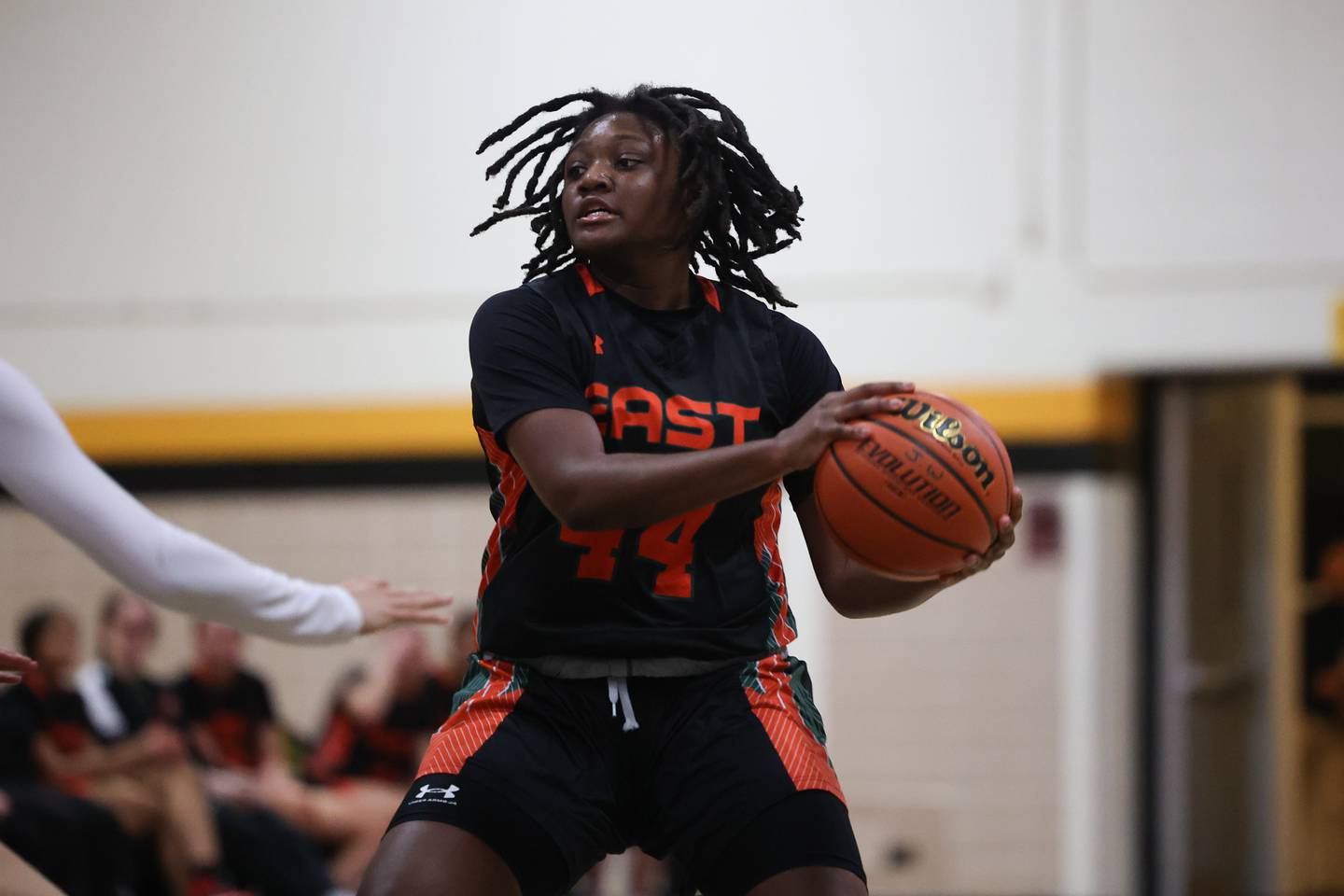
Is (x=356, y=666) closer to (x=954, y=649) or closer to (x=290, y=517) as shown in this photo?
(x=290, y=517)

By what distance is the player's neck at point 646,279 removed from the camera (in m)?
2.37

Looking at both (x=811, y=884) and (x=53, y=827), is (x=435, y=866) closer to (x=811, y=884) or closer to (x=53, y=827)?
(x=811, y=884)

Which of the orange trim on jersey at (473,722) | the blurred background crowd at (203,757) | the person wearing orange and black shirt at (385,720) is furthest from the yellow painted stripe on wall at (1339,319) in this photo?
the orange trim on jersey at (473,722)

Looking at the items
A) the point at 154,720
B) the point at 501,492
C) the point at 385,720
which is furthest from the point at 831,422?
the point at 154,720

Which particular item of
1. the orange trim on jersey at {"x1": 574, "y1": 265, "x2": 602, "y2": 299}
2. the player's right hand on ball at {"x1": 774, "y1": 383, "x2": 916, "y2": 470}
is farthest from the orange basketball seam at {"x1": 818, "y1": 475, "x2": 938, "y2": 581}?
the orange trim on jersey at {"x1": 574, "y1": 265, "x2": 602, "y2": 299}

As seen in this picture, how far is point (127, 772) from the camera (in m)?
5.82

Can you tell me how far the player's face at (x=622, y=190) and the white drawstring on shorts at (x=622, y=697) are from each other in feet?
2.09

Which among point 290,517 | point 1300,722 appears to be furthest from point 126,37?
point 1300,722

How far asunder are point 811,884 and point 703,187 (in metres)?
1.06

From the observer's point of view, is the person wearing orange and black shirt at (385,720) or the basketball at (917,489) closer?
the basketball at (917,489)

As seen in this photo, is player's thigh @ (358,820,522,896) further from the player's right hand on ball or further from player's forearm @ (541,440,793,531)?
the player's right hand on ball

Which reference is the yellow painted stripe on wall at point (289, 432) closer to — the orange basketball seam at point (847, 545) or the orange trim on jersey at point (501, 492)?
the orange trim on jersey at point (501, 492)

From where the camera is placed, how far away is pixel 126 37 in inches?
217

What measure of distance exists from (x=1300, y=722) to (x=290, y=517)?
414 cm
